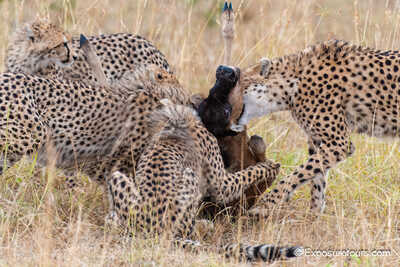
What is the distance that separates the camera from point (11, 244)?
12.0ft

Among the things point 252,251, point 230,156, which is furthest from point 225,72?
point 252,251

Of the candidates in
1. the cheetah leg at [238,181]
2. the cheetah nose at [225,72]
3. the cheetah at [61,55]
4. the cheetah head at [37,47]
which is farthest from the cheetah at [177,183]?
the cheetah head at [37,47]

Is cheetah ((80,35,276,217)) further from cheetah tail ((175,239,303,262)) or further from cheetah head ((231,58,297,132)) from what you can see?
cheetah tail ((175,239,303,262))

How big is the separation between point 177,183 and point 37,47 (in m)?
1.80

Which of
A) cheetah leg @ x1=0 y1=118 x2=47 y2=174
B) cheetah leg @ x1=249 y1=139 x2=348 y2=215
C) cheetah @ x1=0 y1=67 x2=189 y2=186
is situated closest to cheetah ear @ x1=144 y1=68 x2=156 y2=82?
cheetah @ x1=0 y1=67 x2=189 y2=186

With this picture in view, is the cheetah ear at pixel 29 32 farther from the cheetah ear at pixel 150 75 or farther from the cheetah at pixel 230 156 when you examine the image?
the cheetah ear at pixel 150 75

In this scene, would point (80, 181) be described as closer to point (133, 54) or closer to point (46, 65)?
point (46, 65)

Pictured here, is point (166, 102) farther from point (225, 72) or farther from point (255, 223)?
point (255, 223)

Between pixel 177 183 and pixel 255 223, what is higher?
pixel 177 183

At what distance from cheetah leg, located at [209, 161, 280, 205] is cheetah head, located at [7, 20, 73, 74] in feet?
5.41

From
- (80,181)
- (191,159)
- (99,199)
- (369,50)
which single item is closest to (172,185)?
(191,159)

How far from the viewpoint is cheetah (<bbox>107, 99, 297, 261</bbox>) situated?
11.9 feet

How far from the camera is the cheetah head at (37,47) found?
16.0 ft

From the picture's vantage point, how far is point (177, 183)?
3.74 metres
